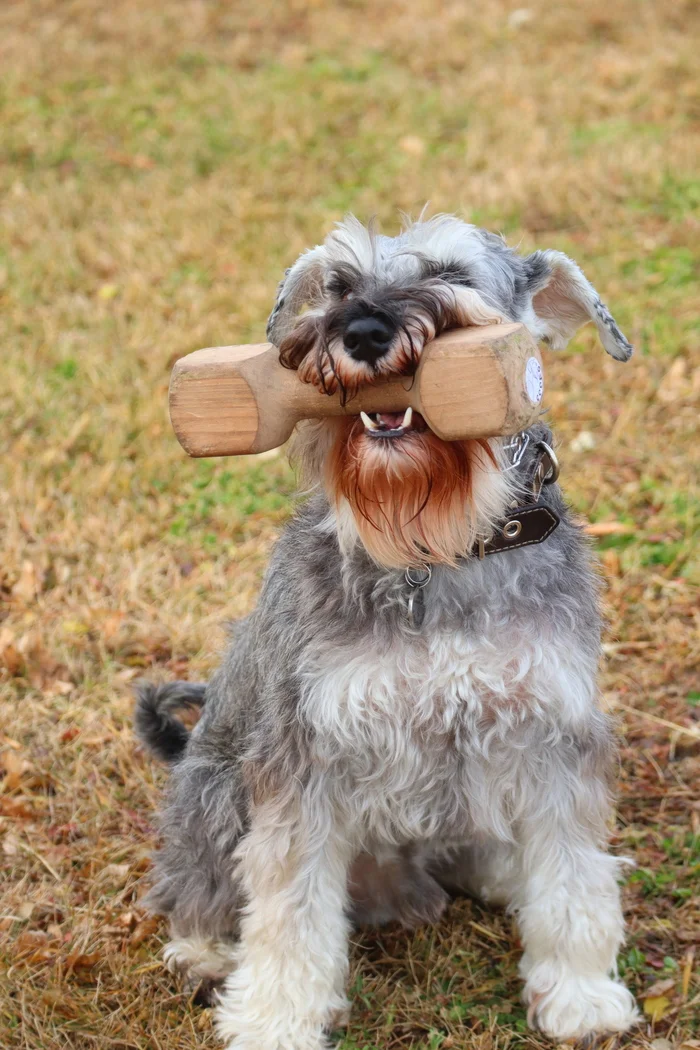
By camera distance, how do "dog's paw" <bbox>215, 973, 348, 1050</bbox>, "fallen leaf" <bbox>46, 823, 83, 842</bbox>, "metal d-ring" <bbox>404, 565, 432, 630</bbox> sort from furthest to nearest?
1. "fallen leaf" <bbox>46, 823, 83, 842</bbox>
2. "dog's paw" <bbox>215, 973, 348, 1050</bbox>
3. "metal d-ring" <bbox>404, 565, 432, 630</bbox>

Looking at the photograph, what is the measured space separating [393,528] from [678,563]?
9.44 feet

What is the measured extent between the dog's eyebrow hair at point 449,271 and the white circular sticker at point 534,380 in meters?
0.37

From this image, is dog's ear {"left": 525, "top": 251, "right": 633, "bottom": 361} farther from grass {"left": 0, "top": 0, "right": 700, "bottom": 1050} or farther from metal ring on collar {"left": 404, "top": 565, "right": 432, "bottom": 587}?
grass {"left": 0, "top": 0, "right": 700, "bottom": 1050}

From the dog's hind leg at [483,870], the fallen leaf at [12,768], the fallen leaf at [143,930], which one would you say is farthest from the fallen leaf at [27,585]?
the dog's hind leg at [483,870]

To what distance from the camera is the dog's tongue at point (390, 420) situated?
9.41ft

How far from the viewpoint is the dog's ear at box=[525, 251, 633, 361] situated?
3254 mm

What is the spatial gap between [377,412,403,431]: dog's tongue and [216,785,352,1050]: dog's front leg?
106 centimetres

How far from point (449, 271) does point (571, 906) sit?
1.86 m

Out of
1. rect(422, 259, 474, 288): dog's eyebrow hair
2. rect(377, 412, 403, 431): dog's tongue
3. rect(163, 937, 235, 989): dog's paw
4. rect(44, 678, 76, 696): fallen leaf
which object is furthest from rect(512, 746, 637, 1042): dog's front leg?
rect(44, 678, 76, 696): fallen leaf

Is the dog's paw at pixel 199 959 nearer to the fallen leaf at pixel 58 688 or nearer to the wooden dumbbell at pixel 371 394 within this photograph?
the fallen leaf at pixel 58 688

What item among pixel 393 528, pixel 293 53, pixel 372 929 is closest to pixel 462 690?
pixel 393 528

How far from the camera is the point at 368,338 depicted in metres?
2.67

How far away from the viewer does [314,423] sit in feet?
10.0

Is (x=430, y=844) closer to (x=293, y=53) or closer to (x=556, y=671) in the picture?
(x=556, y=671)
